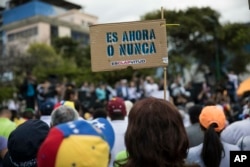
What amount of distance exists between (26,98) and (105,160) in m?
12.1

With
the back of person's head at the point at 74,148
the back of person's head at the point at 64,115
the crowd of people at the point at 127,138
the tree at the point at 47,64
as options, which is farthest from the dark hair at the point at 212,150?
the tree at the point at 47,64

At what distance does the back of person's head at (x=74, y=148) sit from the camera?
197 cm

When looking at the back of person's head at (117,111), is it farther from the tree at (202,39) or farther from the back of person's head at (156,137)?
the tree at (202,39)

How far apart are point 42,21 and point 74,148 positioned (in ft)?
255

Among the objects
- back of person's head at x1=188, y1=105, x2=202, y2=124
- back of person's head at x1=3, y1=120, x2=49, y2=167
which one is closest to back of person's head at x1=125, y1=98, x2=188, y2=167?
back of person's head at x1=3, y1=120, x2=49, y2=167

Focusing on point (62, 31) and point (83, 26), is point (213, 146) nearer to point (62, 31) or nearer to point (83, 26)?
point (62, 31)

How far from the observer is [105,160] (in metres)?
2.08

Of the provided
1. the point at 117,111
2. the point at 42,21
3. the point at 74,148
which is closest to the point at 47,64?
the point at 42,21

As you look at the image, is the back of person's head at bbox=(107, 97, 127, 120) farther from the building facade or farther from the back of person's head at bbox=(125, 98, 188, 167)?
the building facade

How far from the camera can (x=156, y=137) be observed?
213 centimetres

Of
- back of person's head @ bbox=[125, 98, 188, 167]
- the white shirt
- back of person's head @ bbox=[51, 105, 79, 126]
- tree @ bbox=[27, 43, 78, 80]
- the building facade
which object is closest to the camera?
back of person's head @ bbox=[125, 98, 188, 167]

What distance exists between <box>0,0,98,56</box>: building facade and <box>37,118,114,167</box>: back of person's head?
6745 cm

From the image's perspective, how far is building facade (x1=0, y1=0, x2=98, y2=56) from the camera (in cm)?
7788

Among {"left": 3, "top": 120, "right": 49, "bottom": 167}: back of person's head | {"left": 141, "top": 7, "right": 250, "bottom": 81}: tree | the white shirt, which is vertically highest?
{"left": 141, "top": 7, "right": 250, "bottom": 81}: tree
